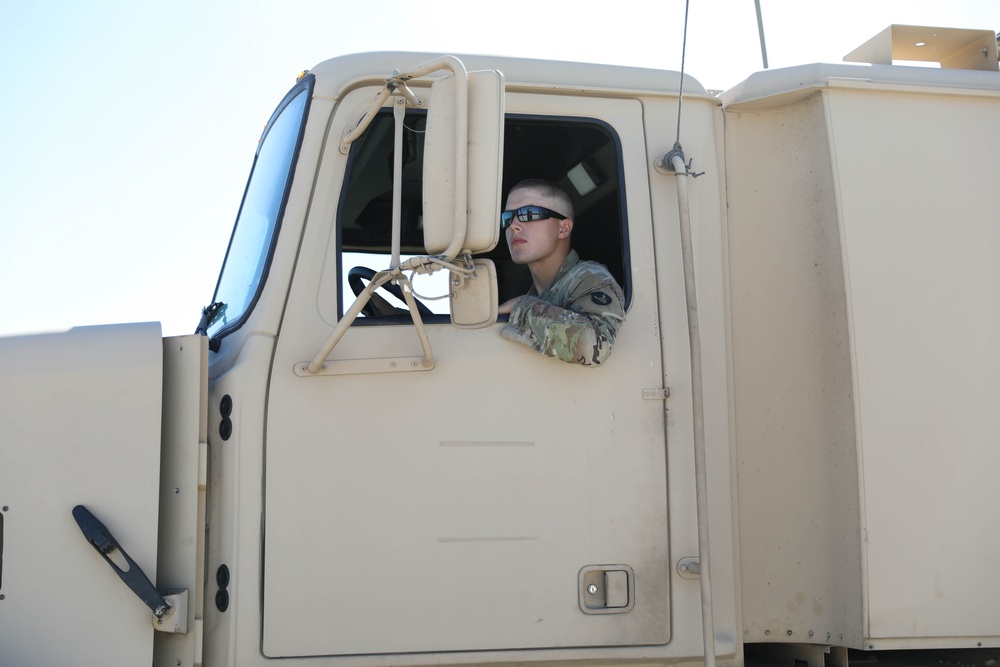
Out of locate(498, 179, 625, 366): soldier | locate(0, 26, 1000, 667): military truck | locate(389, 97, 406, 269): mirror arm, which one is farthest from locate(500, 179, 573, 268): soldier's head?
locate(389, 97, 406, 269): mirror arm

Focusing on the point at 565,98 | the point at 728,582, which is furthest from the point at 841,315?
the point at 565,98

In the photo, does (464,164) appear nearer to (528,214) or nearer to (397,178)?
(397,178)

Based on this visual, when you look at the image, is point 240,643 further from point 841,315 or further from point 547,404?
point 841,315

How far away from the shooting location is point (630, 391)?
2936mm

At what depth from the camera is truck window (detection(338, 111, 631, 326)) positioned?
317 centimetres

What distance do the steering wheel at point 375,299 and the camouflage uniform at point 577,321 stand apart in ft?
0.95

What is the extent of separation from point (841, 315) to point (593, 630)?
Result: 1.16 metres

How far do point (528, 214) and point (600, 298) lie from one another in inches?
17.6

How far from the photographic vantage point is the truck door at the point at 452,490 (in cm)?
275

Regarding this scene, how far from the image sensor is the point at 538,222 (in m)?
3.33

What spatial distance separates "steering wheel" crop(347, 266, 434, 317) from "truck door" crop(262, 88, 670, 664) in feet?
0.46

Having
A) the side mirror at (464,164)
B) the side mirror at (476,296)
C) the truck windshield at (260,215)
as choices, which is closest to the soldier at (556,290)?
the side mirror at (476,296)

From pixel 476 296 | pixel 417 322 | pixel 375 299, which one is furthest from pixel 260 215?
pixel 476 296

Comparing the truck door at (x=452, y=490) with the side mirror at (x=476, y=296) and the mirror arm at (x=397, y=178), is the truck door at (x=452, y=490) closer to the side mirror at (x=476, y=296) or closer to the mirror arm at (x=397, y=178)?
the side mirror at (x=476, y=296)
